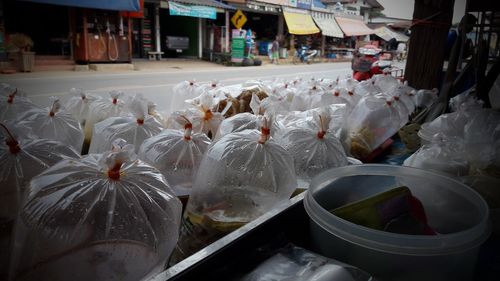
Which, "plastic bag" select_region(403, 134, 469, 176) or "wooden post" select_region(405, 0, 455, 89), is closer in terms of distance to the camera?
"plastic bag" select_region(403, 134, 469, 176)

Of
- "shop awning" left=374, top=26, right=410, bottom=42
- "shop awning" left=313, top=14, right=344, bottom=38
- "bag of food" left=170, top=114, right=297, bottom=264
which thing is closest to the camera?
"bag of food" left=170, top=114, right=297, bottom=264

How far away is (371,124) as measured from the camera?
268cm

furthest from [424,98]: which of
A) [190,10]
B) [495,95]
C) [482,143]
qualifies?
[190,10]

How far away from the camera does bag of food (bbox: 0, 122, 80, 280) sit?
1.11 m

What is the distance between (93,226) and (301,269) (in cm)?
57

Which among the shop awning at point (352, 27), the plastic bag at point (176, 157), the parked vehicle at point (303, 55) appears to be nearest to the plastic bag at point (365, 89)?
the plastic bag at point (176, 157)

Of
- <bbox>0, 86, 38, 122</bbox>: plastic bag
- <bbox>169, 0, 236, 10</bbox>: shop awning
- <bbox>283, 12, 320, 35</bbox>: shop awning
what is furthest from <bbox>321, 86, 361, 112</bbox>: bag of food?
<bbox>283, 12, 320, 35</bbox>: shop awning

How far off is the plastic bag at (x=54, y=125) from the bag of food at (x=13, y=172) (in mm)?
593

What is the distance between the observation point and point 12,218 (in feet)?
3.76

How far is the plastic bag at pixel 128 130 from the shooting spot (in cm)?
183

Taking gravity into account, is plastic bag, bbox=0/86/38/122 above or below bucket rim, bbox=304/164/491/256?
above

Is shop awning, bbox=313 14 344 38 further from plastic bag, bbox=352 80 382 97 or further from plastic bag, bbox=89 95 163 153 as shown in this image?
plastic bag, bbox=89 95 163 153

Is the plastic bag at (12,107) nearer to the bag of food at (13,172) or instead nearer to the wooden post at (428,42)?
the bag of food at (13,172)

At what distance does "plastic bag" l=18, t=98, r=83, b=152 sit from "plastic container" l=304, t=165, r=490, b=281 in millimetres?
1481
